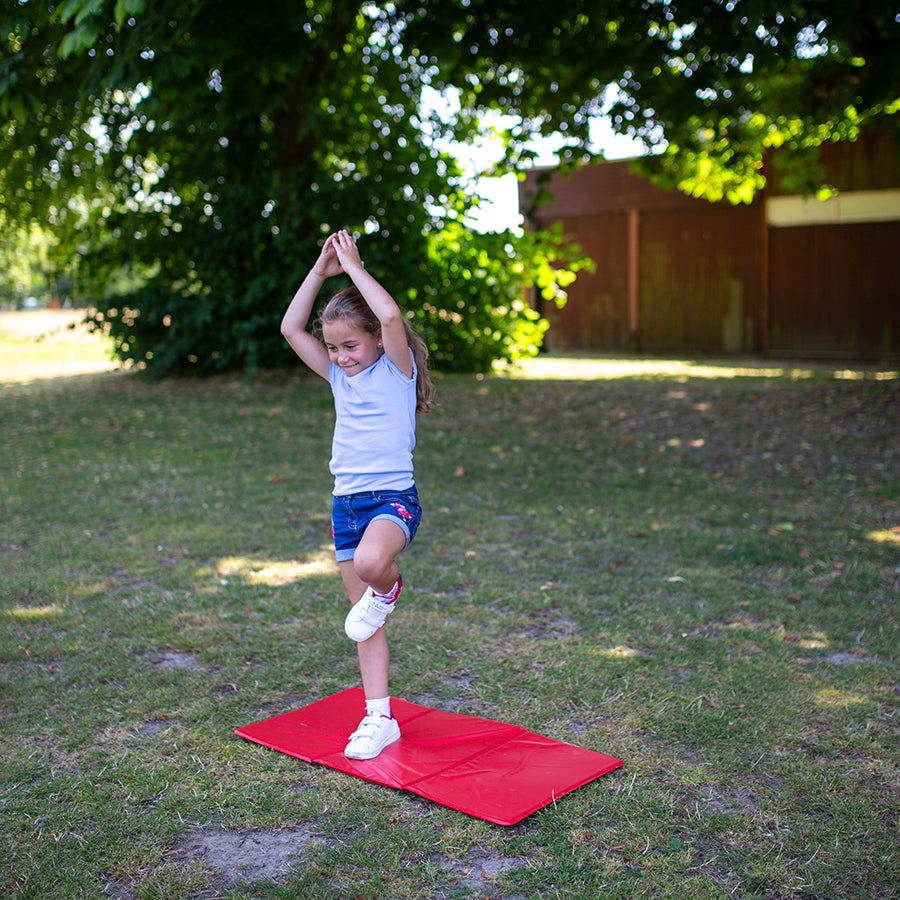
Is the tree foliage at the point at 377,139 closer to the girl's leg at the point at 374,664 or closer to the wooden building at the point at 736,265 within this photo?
the wooden building at the point at 736,265

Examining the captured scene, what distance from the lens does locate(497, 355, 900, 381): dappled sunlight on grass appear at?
13195mm

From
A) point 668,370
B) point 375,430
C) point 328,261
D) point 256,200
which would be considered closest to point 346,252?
point 328,261

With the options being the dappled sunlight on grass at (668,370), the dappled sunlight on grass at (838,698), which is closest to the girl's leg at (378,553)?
the dappled sunlight on grass at (838,698)

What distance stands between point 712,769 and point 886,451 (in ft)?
19.2

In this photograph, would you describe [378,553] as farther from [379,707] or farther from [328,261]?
[328,261]

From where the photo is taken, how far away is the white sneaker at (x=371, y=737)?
3041 millimetres

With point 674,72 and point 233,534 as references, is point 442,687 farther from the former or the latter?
point 674,72

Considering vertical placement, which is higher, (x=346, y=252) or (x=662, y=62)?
(x=662, y=62)

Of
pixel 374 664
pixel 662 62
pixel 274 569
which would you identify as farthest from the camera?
pixel 662 62

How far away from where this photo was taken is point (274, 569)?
16.9 feet

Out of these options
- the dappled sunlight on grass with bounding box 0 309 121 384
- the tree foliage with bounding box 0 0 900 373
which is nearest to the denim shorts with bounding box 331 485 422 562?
the tree foliage with bounding box 0 0 900 373

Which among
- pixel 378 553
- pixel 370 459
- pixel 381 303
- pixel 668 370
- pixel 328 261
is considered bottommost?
pixel 668 370

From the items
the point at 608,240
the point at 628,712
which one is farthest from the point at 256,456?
the point at 608,240

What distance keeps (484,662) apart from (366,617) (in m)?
0.95
